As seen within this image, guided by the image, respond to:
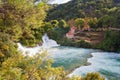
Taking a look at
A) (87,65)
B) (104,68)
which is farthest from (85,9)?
(104,68)

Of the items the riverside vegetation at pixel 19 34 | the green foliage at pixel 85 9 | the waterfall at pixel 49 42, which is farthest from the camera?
the green foliage at pixel 85 9

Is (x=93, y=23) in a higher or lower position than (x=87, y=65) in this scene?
higher

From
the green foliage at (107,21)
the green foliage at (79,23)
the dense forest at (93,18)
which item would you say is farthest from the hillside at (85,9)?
the green foliage at (107,21)

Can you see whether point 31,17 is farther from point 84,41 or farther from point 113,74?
point 84,41

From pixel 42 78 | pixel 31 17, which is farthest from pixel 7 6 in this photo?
pixel 42 78

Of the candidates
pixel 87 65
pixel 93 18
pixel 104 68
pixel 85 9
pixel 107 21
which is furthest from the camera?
pixel 85 9

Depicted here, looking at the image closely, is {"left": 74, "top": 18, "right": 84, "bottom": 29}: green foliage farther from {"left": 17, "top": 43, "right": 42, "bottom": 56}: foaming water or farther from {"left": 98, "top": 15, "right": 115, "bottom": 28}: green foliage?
{"left": 17, "top": 43, "right": 42, "bottom": 56}: foaming water

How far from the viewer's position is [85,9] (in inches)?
1671

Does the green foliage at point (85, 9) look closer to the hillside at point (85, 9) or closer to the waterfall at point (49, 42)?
the hillside at point (85, 9)

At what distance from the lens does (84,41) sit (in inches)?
1278

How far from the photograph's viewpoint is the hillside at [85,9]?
4031 centimetres

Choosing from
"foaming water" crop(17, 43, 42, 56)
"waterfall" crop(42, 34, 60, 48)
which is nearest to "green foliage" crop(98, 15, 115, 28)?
"waterfall" crop(42, 34, 60, 48)

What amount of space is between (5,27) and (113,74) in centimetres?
1426

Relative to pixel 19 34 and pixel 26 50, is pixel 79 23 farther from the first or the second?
pixel 19 34
